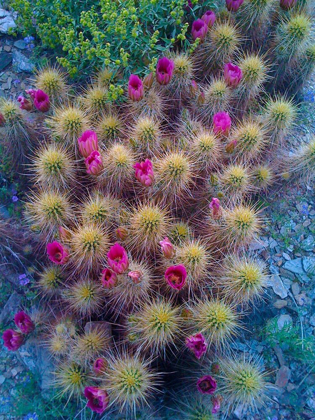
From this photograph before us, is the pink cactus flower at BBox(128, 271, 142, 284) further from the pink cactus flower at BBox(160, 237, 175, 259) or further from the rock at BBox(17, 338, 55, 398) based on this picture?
the rock at BBox(17, 338, 55, 398)

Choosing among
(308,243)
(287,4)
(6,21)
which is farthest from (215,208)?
(6,21)

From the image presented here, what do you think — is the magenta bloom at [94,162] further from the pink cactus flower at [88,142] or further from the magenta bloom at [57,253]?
the magenta bloom at [57,253]

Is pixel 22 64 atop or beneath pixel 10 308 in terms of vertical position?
atop

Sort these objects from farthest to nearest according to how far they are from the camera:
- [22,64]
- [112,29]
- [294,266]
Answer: [22,64] < [294,266] < [112,29]

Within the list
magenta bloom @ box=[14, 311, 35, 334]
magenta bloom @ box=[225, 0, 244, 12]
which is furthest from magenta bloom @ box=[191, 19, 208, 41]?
magenta bloom @ box=[14, 311, 35, 334]

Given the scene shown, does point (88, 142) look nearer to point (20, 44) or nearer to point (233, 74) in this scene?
point (233, 74)

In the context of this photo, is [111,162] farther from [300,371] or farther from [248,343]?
[300,371]

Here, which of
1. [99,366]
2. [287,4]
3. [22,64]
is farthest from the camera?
[22,64]
